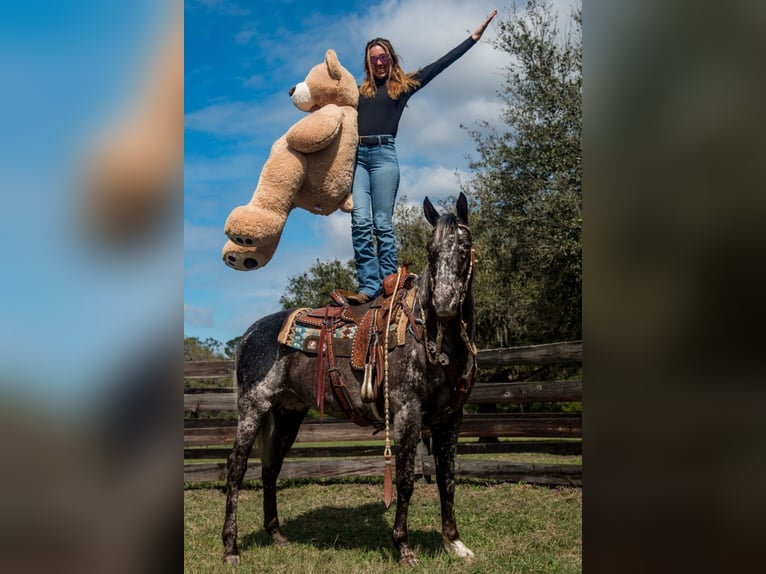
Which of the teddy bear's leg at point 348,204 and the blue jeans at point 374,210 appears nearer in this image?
the blue jeans at point 374,210

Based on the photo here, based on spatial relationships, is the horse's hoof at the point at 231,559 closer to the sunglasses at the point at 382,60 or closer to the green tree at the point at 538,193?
the sunglasses at the point at 382,60

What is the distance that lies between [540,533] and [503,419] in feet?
11.5

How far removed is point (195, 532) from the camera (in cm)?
589

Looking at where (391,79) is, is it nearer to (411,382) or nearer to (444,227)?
(444,227)

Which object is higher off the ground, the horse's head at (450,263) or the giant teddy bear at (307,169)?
the giant teddy bear at (307,169)

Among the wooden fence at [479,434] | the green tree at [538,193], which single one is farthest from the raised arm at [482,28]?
the green tree at [538,193]

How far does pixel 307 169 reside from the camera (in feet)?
17.1

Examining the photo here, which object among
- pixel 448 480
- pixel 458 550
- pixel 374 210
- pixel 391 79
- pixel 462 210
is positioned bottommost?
pixel 458 550

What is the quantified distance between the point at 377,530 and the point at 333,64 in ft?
14.9

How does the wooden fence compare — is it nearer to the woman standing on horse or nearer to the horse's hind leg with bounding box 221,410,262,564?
the horse's hind leg with bounding box 221,410,262,564

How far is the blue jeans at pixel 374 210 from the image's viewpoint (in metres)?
5.29
